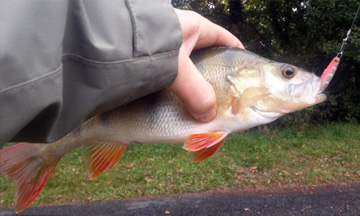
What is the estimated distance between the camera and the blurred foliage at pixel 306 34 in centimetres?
1127


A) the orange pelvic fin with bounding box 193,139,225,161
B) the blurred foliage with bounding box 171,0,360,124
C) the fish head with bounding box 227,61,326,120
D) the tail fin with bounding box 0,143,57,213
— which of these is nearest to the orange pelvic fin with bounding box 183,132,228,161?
the orange pelvic fin with bounding box 193,139,225,161

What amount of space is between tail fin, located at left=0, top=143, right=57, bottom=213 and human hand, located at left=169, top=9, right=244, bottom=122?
1209 mm

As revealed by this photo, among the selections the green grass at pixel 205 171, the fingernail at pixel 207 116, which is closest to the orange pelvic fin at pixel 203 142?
the fingernail at pixel 207 116

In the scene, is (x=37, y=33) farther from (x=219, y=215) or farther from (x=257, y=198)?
(x=257, y=198)

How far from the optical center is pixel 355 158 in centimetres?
835

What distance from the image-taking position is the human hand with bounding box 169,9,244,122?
1.87 metres

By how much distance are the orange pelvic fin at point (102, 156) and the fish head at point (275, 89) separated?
1.00m

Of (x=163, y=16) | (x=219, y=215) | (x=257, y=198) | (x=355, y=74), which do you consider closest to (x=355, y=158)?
(x=257, y=198)

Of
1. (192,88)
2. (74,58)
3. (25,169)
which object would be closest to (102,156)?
(25,169)

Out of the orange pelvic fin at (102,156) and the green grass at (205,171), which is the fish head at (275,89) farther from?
the green grass at (205,171)

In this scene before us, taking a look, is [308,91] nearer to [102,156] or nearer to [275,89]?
[275,89]

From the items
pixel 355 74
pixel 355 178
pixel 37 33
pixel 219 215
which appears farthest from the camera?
pixel 355 74

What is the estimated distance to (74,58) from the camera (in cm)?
147

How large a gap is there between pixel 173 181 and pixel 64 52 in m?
6.30
